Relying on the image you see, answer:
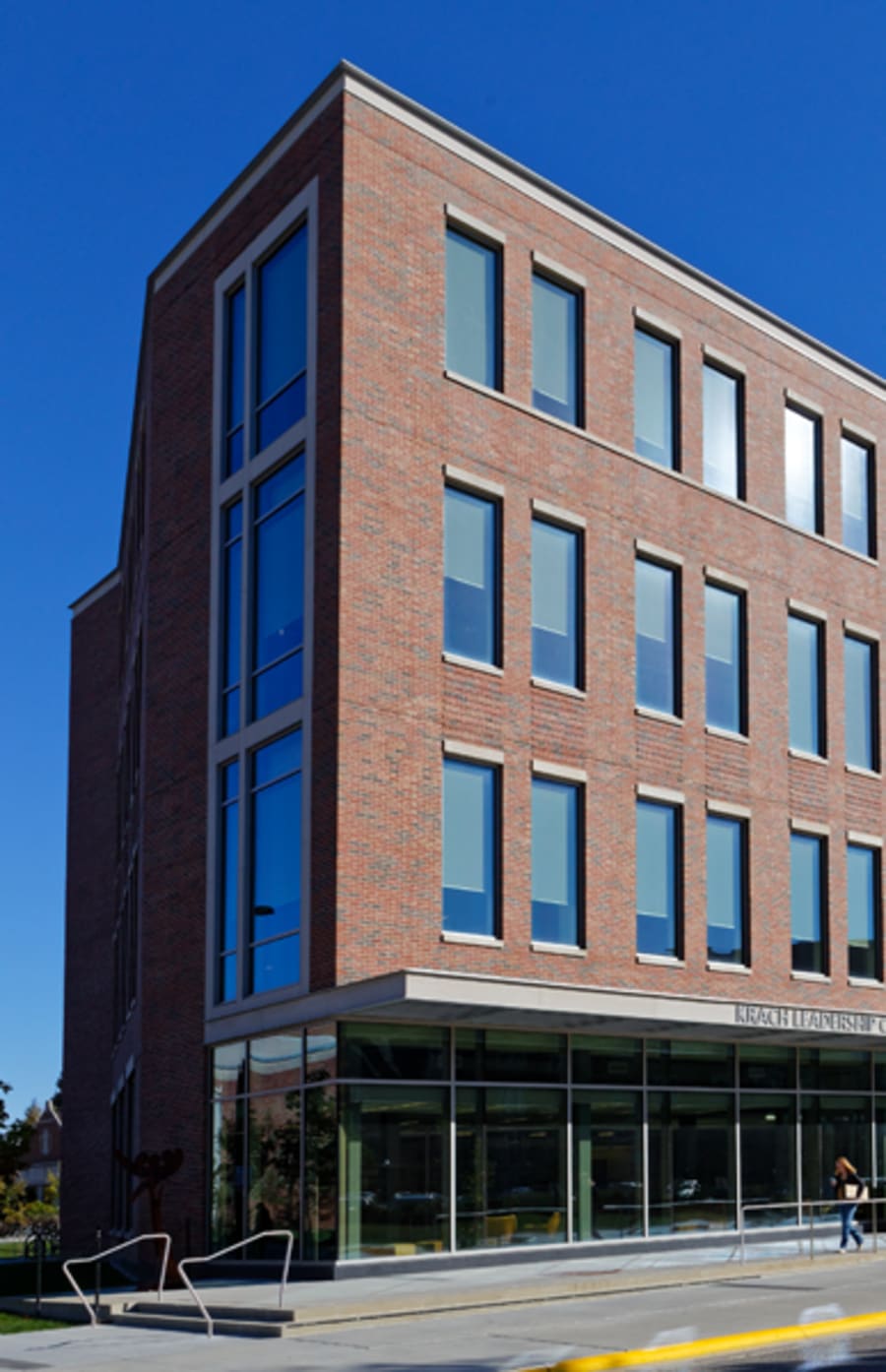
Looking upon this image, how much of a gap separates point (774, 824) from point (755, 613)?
12.5ft

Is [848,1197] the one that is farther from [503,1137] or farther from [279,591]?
[279,591]

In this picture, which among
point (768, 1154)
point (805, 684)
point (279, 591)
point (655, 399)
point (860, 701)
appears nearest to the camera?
point (279, 591)

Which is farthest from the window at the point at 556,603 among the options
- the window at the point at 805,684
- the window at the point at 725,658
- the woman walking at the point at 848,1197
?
the woman walking at the point at 848,1197

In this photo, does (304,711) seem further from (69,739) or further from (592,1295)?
(69,739)

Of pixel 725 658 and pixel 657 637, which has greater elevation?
pixel 657 637

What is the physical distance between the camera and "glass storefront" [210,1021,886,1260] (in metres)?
24.6

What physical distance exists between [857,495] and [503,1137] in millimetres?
16072

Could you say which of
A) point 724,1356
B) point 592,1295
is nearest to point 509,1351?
point 724,1356

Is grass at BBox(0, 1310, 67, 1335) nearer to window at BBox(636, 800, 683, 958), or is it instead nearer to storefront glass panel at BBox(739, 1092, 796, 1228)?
window at BBox(636, 800, 683, 958)

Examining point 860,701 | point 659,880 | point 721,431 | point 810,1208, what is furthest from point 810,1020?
point 721,431

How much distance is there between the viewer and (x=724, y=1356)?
16.7 metres

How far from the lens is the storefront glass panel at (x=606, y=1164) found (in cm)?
2755

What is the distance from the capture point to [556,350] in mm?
30062

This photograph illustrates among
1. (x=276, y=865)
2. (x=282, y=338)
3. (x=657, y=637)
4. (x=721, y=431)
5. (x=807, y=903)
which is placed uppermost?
(x=282, y=338)
